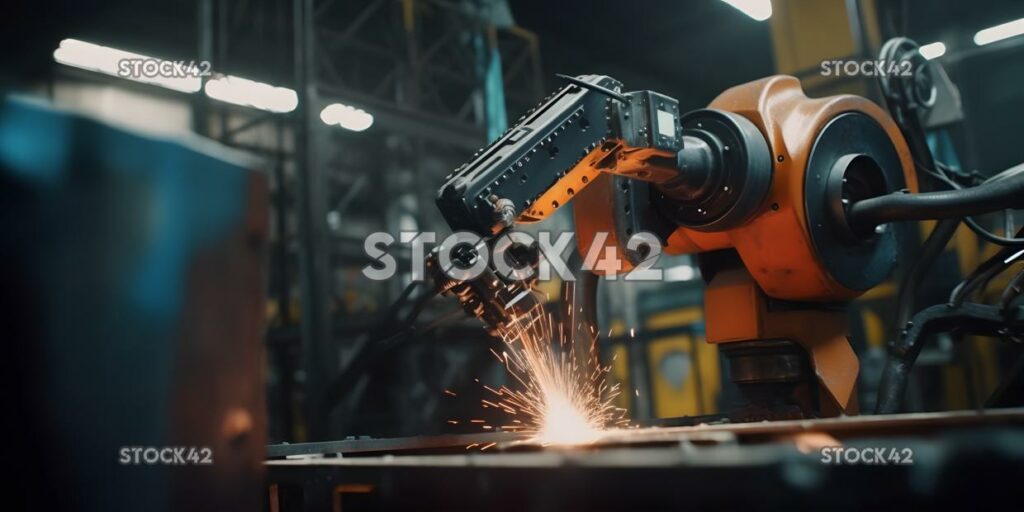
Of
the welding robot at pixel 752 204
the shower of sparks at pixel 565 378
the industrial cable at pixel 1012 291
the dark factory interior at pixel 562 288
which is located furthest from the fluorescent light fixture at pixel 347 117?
the industrial cable at pixel 1012 291

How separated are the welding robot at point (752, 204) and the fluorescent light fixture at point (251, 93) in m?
5.76

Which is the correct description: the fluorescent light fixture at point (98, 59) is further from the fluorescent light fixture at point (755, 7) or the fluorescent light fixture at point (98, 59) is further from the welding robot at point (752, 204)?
the welding robot at point (752, 204)

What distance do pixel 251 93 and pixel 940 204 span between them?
6.85 m

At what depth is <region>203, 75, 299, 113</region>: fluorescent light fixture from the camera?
7.55 metres

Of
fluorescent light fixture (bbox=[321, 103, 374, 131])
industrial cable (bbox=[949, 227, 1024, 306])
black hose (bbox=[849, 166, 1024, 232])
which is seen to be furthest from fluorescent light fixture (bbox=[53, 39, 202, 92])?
industrial cable (bbox=[949, 227, 1024, 306])

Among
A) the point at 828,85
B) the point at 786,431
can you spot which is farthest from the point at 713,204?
the point at 828,85

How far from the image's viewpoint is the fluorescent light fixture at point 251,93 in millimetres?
7555

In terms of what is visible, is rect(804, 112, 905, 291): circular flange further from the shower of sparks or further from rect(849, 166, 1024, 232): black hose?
the shower of sparks

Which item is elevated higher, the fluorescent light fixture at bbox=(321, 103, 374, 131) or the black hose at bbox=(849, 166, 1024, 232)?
the fluorescent light fixture at bbox=(321, 103, 374, 131)

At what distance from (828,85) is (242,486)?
618cm

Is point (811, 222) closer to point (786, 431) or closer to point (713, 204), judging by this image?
point (713, 204)

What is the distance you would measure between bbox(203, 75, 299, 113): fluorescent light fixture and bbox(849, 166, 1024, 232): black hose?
6.08 m

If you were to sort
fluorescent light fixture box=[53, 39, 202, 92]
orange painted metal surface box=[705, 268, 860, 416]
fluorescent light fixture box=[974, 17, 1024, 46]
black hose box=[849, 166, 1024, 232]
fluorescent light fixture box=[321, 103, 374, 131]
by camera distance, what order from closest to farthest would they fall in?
black hose box=[849, 166, 1024, 232] < orange painted metal surface box=[705, 268, 860, 416] < fluorescent light fixture box=[321, 103, 374, 131] < fluorescent light fixture box=[53, 39, 202, 92] < fluorescent light fixture box=[974, 17, 1024, 46]

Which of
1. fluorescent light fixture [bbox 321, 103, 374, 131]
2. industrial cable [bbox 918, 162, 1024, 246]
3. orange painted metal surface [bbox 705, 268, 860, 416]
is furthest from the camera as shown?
fluorescent light fixture [bbox 321, 103, 374, 131]
